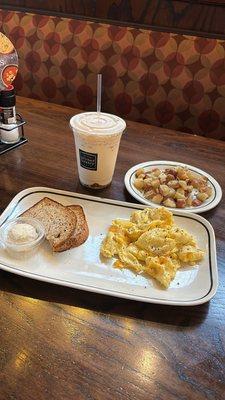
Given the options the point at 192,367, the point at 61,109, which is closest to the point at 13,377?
the point at 192,367

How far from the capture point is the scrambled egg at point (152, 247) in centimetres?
80

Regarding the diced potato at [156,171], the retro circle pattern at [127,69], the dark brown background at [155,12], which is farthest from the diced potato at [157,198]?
the dark brown background at [155,12]

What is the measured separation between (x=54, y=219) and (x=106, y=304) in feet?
0.93

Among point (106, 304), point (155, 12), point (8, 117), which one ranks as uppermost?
point (155, 12)

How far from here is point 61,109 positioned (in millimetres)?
1595

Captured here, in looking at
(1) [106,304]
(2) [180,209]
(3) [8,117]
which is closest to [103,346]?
(1) [106,304]

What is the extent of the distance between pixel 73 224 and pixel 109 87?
1.25 metres

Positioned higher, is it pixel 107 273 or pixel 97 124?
pixel 97 124

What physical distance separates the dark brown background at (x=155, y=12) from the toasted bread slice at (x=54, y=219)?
1292 mm

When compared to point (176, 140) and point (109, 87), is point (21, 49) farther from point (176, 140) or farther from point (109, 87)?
point (176, 140)

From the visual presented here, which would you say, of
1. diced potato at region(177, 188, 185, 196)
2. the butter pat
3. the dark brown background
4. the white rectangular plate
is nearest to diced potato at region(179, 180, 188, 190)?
diced potato at region(177, 188, 185, 196)

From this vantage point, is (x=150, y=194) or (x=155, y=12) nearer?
(x=150, y=194)

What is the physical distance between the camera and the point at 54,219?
36.7 inches

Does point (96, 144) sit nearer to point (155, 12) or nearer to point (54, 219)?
point (54, 219)
